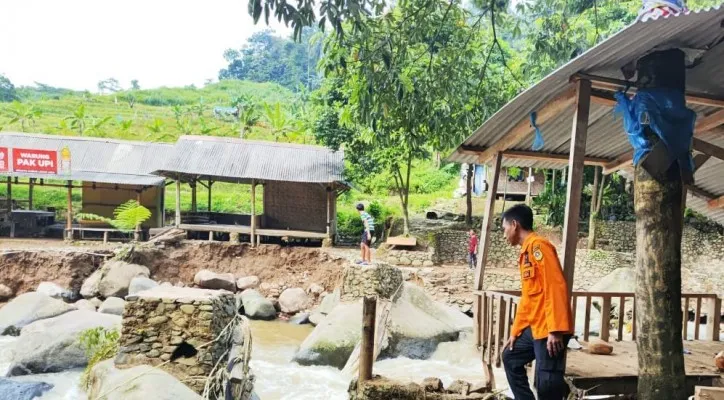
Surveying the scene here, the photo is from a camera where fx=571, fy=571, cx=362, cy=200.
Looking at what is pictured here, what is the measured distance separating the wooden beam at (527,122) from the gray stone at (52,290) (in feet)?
50.5

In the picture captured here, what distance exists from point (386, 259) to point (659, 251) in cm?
1568

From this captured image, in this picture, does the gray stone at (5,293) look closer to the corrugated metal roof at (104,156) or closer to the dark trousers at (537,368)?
the corrugated metal roof at (104,156)

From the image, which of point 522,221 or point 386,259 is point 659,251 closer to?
point 522,221

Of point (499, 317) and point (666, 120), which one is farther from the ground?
point (666, 120)

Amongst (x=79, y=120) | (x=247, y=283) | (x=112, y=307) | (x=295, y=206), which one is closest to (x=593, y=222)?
(x=295, y=206)

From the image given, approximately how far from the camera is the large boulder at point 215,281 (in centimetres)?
1828

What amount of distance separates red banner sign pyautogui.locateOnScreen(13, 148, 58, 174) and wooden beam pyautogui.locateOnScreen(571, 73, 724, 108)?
20874 mm

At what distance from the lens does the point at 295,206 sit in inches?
878

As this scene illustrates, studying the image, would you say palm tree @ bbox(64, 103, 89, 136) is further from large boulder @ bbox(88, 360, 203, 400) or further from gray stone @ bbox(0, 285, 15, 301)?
large boulder @ bbox(88, 360, 203, 400)

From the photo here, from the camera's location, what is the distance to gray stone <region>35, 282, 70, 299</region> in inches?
673

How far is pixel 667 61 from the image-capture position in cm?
402

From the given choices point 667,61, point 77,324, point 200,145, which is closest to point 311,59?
point 200,145

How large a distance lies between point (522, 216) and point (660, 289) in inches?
39.4

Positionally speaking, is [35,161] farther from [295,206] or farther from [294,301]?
[294,301]
